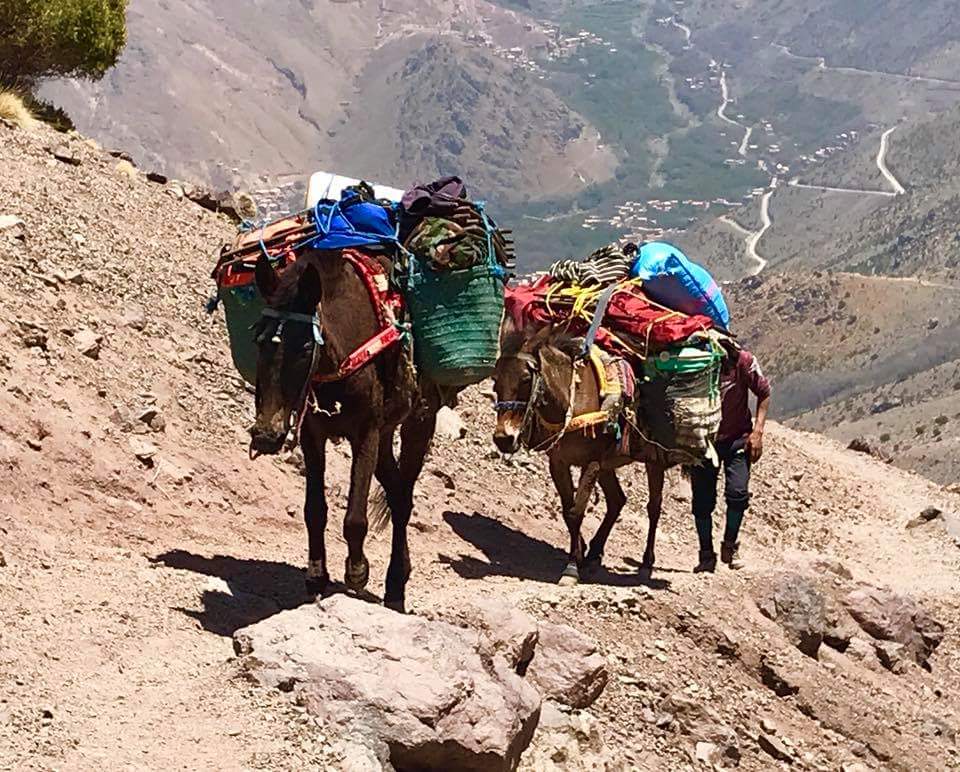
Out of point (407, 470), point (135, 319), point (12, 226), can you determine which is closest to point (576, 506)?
point (407, 470)

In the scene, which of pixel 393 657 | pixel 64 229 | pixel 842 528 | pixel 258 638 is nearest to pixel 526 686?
pixel 393 657

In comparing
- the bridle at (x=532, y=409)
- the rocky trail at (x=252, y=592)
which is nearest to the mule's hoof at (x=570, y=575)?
the rocky trail at (x=252, y=592)

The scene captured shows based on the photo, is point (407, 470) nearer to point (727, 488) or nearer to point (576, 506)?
point (576, 506)

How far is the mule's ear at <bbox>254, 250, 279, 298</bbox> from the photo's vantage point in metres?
7.74

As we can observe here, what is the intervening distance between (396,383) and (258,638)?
7.65ft

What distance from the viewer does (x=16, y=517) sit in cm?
866

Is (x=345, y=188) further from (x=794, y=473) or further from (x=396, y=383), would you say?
(x=794, y=473)

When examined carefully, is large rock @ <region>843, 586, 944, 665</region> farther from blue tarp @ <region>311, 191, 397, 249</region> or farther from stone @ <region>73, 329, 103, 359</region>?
stone @ <region>73, 329, 103, 359</region>

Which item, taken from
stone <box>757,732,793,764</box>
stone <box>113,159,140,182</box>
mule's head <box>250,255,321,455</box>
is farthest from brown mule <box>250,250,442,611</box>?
stone <box>113,159,140,182</box>

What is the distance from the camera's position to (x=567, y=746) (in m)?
7.47

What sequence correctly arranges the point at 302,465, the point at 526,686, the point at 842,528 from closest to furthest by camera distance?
1. the point at 526,686
2. the point at 302,465
3. the point at 842,528

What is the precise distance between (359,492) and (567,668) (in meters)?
1.63

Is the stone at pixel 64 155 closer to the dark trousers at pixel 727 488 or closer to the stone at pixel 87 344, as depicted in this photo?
the stone at pixel 87 344

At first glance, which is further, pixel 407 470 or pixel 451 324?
pixel 407 470
